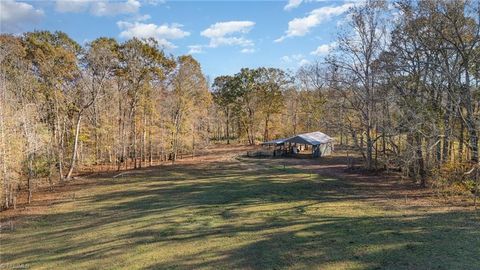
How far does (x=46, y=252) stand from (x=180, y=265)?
4865 millimetres

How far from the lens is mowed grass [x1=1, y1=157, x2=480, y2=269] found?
27.5ft

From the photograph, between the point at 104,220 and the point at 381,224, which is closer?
the point at 381,224

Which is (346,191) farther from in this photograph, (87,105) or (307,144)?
(87,105)

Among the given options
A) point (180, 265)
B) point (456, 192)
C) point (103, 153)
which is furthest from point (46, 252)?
point (103, 153)

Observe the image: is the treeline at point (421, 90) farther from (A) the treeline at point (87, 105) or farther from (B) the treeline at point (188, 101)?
(A) the treeline at point (87, 105)

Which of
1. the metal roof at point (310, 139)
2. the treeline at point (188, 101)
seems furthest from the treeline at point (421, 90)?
the metal roof at point (310, 139)

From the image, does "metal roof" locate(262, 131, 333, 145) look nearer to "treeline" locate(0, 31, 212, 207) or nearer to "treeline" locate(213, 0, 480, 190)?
"treeline" locate(213, 0, 480, 190)

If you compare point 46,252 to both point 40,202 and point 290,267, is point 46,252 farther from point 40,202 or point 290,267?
point 40,202

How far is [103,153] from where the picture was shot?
104ft

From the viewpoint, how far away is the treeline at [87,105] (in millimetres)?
17781

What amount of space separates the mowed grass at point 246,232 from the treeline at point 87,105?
4631 millimetres

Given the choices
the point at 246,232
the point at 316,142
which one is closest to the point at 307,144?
the point at 316,142

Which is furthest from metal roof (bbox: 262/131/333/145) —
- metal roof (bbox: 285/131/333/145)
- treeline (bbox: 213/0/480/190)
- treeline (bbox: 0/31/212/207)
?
treeline (bbox: 0/31/212/207)

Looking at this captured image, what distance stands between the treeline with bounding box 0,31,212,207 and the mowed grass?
4631 mm
